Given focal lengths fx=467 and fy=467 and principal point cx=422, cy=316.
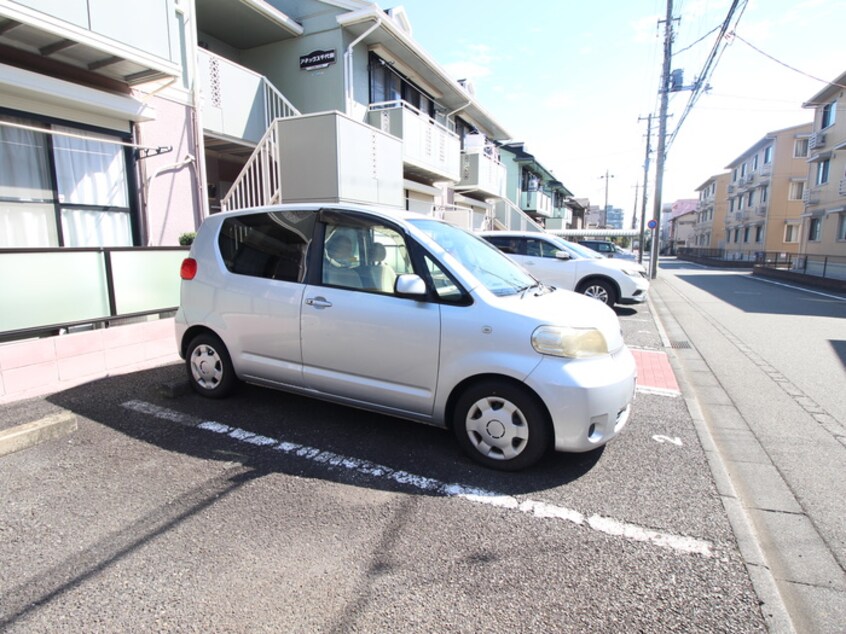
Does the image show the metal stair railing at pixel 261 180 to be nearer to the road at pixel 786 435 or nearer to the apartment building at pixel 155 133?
the apartment building at pixel 155 133

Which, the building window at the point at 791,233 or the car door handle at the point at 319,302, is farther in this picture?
the building window at the point at 791,233

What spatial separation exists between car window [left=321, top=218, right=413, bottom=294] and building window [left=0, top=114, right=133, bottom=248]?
421 cm

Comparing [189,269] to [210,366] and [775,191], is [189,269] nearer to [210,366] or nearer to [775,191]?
[210,366]

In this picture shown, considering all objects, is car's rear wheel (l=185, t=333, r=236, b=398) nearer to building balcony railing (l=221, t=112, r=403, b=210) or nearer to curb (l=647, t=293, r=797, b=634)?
curb (l=647, t=293, r=797, b=634)


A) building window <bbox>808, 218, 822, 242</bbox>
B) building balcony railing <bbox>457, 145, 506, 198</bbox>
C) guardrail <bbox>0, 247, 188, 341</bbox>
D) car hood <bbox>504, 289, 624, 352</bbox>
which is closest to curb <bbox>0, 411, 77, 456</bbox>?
guardrail <bbox>0, 247, 188, 341</bbox>

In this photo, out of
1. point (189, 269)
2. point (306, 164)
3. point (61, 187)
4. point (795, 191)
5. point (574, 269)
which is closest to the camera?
point (189, 269)

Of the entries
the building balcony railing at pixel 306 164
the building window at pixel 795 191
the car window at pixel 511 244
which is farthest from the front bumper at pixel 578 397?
the building window at pixel 795 191

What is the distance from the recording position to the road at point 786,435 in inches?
92.4

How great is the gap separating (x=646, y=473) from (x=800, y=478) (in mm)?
1140

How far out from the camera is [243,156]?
33.0ft

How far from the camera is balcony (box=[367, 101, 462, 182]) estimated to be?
11383 mm

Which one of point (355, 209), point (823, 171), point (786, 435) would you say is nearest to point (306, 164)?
point (355, 209)

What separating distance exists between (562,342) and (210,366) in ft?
10.3

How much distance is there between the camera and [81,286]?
480cm
